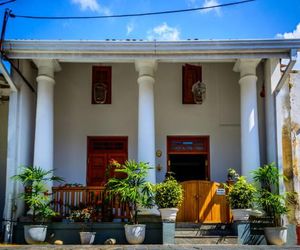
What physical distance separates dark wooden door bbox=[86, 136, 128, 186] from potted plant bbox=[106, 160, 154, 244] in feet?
9.03

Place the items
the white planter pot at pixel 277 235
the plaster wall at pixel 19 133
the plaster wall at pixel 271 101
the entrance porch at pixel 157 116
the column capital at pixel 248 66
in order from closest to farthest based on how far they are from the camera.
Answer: the white planter pot at pixel 277 235
the plaster wall at pixel 19 133
the plaster wall at pixel 271 101
the column capital at pixel 248 66
the entrance porch at pixel 157 116

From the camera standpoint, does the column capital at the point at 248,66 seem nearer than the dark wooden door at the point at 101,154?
Yes

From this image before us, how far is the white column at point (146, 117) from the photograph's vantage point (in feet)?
44.1

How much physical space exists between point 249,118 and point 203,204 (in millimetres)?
2747

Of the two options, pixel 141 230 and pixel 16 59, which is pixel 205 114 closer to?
pixel 141 230

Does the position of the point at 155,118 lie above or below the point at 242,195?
above

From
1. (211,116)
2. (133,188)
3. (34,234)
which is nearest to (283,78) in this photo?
(211,116)

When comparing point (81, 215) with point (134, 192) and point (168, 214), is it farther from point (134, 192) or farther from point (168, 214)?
point (168, 214)

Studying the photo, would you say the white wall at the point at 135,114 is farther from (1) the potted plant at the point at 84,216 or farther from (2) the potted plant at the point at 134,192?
(2) the potted plant at the point at 134,192

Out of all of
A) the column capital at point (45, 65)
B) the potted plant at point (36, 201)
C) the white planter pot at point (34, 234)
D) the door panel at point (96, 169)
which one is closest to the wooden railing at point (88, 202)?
the potted plant at point (36, 201)

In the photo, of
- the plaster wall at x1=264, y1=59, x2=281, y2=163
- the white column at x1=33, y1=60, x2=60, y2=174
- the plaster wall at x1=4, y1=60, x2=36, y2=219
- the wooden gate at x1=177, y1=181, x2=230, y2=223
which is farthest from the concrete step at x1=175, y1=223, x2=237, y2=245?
the plaster wall at x1=4, y1=60, x2=36, y2=219

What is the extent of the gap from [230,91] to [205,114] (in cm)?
112

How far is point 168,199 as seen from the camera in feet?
40.0

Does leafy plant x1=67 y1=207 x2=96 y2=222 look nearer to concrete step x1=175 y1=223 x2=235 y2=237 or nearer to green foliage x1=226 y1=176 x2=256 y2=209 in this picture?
concrete step x1=175 y1=223 x2=235 y2=237
